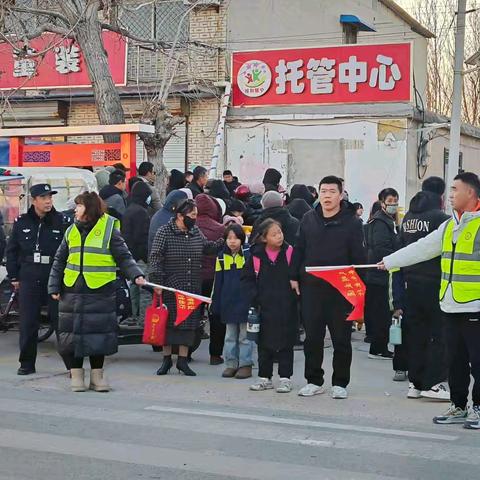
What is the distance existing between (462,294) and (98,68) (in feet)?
36.1

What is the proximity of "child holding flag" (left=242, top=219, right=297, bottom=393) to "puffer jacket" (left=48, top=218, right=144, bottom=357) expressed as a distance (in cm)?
118

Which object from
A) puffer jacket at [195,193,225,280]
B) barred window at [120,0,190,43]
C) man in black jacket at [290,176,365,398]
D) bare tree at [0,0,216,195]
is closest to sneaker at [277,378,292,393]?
man in black jacket at [290,176,365,398]

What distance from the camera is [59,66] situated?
23.5 m

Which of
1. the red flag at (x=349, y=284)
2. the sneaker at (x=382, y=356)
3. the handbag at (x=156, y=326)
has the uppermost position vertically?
the red flag at (x=349, y=284)

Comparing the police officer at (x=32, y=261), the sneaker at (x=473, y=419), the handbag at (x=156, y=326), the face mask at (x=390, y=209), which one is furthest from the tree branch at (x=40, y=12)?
the sneaker at (x=473, y=419)

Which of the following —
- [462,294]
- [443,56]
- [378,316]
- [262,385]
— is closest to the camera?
[462,294]

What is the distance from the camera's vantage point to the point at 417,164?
22.2 m

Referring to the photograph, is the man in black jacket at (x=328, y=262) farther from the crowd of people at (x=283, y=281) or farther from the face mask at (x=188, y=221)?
the face mask at (x=188, y=221)

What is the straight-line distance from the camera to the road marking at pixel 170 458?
250 inches

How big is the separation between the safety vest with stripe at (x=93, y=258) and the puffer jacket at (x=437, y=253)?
257 centimetres

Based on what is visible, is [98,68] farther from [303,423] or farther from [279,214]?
[303,423]

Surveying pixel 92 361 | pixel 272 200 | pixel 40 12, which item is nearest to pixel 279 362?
pixel 92 361

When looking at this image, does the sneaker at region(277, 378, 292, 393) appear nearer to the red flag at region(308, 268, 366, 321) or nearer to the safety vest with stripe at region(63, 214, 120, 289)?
the red flag at region(308, 268, 366, 321)

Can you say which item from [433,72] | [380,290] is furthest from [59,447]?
[433,72]
